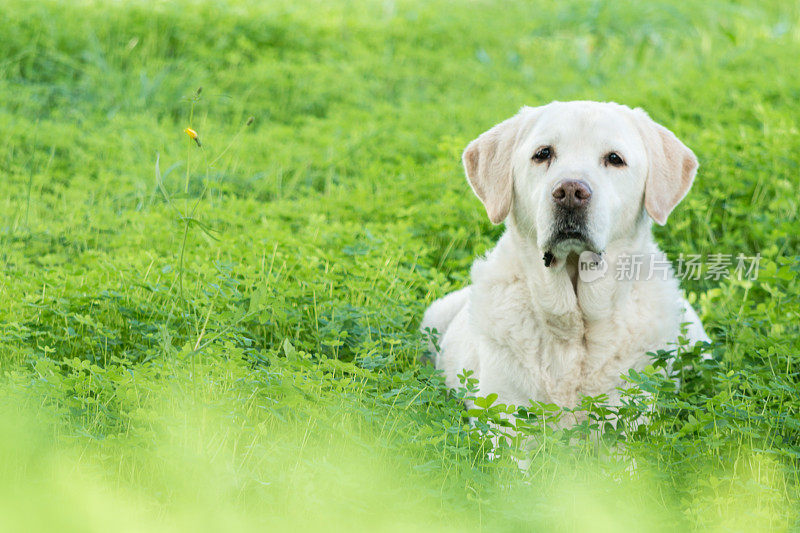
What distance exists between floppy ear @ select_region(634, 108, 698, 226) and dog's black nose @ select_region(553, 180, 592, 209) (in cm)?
46

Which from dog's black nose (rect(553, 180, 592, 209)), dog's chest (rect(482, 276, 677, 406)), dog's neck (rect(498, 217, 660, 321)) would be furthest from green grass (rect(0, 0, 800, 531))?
dog's black nose (rect(553, 180, 592, 209))

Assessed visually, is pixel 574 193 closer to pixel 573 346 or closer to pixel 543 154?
pixel 543 154

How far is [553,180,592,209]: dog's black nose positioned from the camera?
352 cm

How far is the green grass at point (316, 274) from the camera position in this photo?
291 cm

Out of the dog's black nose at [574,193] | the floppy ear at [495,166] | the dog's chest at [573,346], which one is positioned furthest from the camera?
the floppy ear at [495,166]

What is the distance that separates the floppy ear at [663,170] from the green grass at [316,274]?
68 cm

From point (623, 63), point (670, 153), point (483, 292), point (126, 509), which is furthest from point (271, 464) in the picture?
point (623, 63)

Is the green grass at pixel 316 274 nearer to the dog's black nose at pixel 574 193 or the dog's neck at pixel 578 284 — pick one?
the dog's neck at pixel 578 284

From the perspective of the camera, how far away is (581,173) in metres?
3.61

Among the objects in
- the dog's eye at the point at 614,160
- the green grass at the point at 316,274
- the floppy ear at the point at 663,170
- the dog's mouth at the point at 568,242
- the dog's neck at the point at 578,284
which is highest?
the dog's eye at the point at 614,160

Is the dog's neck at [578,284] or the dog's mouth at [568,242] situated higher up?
the dog's mouth at [568,242]

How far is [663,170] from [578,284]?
2.13 ft

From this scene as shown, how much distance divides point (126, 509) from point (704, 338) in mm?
2862

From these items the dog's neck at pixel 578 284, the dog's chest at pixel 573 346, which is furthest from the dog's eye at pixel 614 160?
the dog's chest at pixel 573 346
